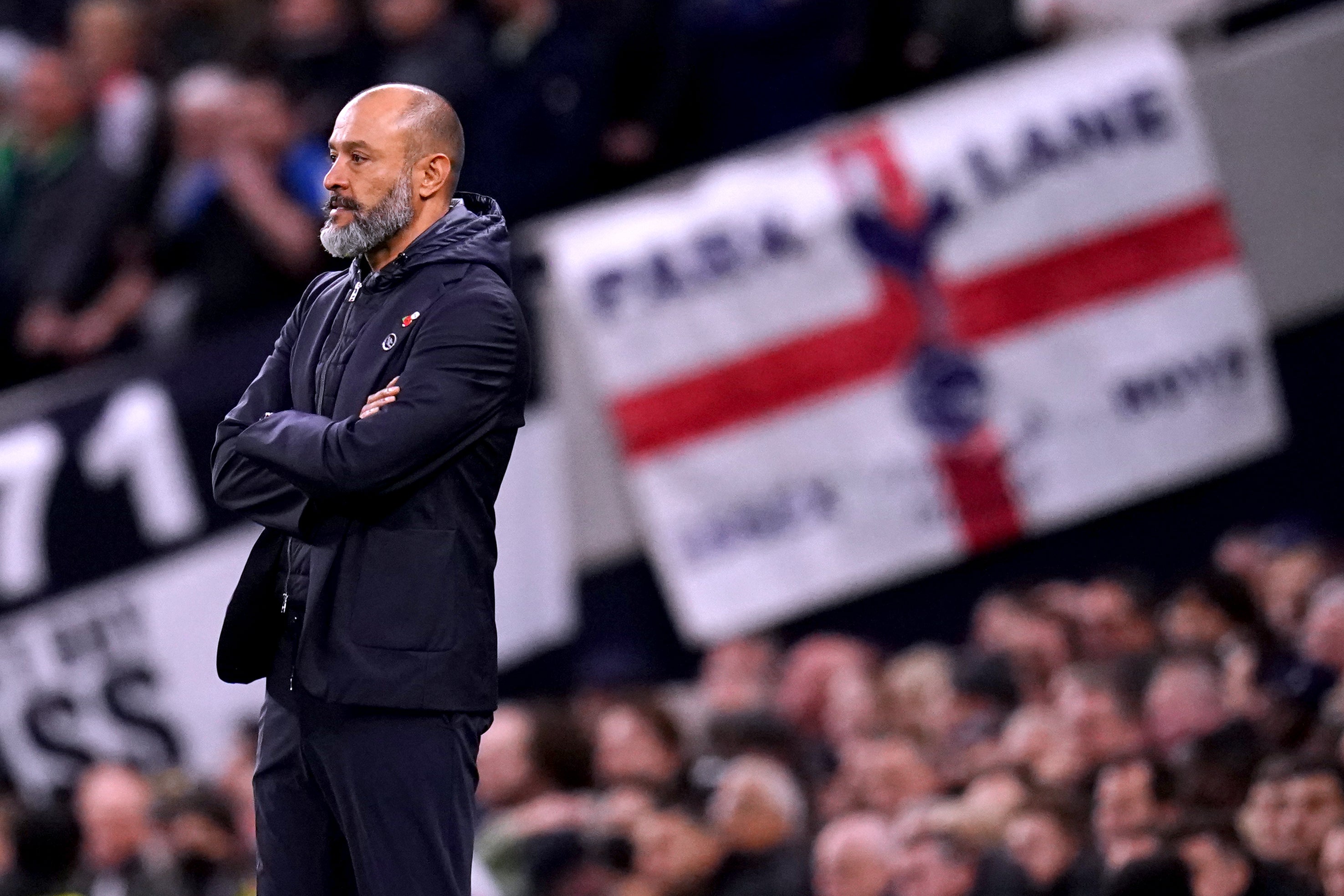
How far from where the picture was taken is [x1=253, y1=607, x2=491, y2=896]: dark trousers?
2.88m

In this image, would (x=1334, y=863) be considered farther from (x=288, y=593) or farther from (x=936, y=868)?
(x=288, y=593)

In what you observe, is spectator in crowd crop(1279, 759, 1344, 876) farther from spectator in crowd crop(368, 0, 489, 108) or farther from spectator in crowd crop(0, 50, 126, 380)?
spectator in crowd crop(0, 50, 126, 380)

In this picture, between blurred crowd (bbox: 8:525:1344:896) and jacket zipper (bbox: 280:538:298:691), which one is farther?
blurred crowd (bbox: 8:525:1344:896)

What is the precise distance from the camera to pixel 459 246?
3004 mm

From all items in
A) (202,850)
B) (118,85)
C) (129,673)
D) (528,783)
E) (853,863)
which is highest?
(118,85)

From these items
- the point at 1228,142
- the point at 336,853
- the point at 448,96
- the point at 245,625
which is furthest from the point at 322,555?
the point at 1228,142

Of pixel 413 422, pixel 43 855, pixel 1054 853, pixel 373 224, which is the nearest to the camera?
pixel 413 422

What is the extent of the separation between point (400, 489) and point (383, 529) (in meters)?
0.06

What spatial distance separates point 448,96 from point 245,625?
4.37 metres

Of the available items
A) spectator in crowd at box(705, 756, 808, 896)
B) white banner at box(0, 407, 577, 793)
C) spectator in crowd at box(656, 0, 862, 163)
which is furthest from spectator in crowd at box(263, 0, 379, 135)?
spectator in crowd at box(705, 756, 808, 896)

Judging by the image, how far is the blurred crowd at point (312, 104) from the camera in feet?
23.2

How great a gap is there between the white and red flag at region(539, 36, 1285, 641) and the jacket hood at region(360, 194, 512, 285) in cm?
410

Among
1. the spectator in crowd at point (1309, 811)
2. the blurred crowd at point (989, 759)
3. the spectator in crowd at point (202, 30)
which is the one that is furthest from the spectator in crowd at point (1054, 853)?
the spectator in crowd at point (202, 30)

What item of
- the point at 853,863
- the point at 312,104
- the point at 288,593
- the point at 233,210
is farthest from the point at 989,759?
the point at 288,593
